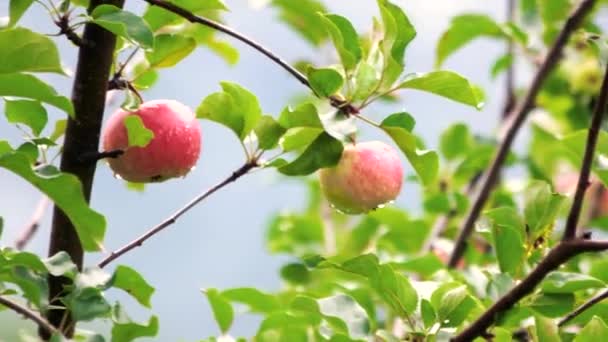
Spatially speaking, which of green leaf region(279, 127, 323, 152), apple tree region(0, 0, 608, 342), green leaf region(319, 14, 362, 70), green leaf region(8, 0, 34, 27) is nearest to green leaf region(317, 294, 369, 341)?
apple tree region(0, 0, 608, 342)

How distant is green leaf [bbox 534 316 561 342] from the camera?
1492 mm

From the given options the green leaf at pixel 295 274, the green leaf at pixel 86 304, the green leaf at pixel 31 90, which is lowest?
the green leaf at pixel 295 274

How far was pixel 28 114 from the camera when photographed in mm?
1545

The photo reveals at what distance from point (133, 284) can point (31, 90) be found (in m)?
0.30

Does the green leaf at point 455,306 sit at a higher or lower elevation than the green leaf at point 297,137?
lower

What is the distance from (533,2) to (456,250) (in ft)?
3.56

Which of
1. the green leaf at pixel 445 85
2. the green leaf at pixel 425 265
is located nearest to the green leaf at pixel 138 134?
the green leaf at pixel 445 85

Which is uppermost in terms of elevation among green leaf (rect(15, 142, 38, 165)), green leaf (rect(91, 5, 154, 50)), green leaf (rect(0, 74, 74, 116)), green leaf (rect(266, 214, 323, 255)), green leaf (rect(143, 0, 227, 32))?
green leaf (rect(91, 5, 154, 50))

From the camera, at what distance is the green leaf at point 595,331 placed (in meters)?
1.47

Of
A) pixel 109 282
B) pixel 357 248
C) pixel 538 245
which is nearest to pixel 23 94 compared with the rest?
pixel 109 282

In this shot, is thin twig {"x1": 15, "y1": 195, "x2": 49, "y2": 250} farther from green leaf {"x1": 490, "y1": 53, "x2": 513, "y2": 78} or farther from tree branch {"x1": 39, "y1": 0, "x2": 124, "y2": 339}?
green leaf {"x1": 490, "y1": 53, "x2": 513, "y2": 78}

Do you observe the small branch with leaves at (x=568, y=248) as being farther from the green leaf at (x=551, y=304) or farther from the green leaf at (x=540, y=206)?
the green leaf at (x=540, y=206)

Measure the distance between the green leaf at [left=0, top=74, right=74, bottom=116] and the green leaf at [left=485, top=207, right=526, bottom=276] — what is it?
61 centimetres

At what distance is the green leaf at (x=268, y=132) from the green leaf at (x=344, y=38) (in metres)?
0.12
